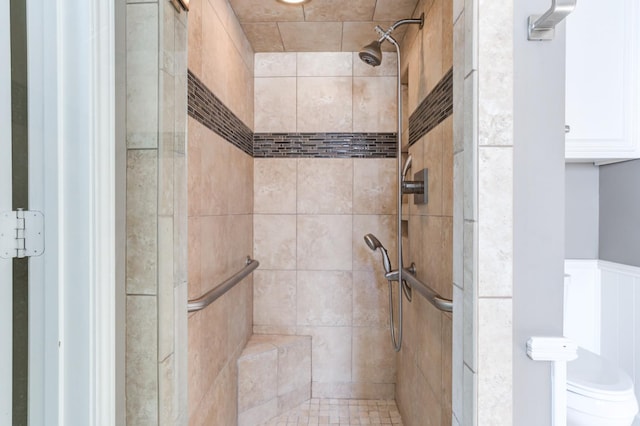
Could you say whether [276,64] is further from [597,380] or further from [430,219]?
[597,380]

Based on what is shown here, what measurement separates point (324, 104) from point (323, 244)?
0.91 m

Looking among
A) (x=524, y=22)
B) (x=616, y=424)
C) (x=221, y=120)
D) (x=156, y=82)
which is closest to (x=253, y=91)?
(x=221, y=120)

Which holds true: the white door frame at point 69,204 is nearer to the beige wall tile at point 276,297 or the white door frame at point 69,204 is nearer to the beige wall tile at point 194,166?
the beige wall tile at point 194,166

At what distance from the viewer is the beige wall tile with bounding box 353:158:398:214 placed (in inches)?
87.4

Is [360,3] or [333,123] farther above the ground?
[360,3]

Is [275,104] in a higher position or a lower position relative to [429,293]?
higher

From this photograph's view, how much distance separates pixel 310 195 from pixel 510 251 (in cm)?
160

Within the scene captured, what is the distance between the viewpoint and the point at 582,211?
1.74 metres

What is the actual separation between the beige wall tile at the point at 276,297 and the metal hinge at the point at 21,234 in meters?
1.70

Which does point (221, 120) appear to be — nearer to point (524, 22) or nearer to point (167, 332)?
point (167, 332)

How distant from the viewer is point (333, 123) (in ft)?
7.28

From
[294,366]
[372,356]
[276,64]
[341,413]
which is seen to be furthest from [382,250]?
[276,64]

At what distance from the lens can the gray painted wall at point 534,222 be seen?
719 millimetres

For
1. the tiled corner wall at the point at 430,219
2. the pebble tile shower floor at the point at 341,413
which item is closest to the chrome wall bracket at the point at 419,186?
the tiled corner wall at the point at 430,219
